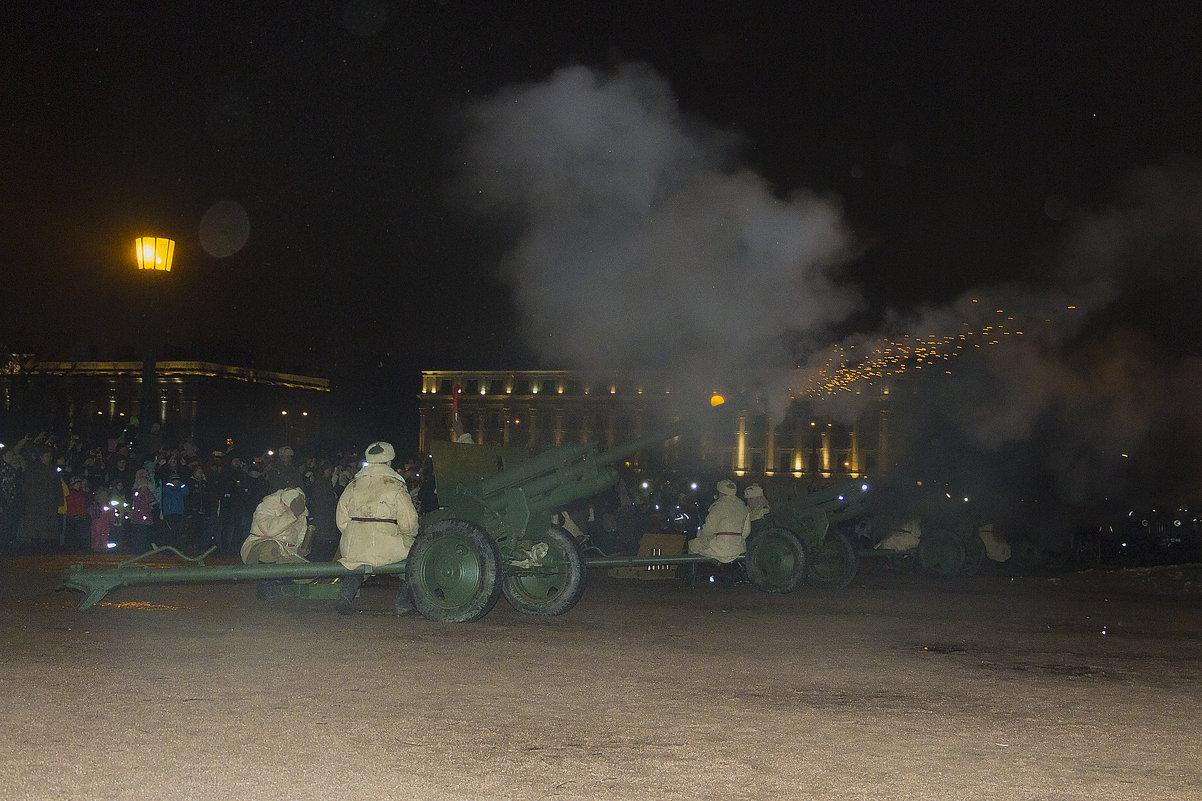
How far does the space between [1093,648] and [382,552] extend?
234 inches

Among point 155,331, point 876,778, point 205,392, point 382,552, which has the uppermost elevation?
point 205,392

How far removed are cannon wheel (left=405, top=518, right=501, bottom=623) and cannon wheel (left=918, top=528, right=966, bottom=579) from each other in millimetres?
10629

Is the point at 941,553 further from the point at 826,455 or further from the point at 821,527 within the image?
the point at 826,455

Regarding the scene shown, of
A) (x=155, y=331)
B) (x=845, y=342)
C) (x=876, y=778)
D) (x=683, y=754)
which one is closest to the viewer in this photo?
(x=876, y=778)

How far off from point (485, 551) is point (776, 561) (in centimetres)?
543

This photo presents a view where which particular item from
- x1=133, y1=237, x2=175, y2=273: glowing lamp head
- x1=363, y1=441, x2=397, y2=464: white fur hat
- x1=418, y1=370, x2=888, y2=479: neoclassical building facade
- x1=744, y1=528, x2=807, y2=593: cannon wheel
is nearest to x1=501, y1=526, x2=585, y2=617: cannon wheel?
x1=363, y1=441, x2=397, y2=464: white fur hat

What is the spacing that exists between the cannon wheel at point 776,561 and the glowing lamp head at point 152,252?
32.4ft

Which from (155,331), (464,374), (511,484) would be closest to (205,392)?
(464,374)

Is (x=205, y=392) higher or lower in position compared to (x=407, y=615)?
higher

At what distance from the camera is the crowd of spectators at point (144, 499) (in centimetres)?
1900

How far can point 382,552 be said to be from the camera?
10.8 metres

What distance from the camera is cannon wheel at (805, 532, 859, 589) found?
15.6 meters

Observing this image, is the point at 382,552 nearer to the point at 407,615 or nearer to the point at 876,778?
the point at 407,615

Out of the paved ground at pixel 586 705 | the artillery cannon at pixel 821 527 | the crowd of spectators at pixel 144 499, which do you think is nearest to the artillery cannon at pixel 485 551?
the paved ground at pixel 586 705
